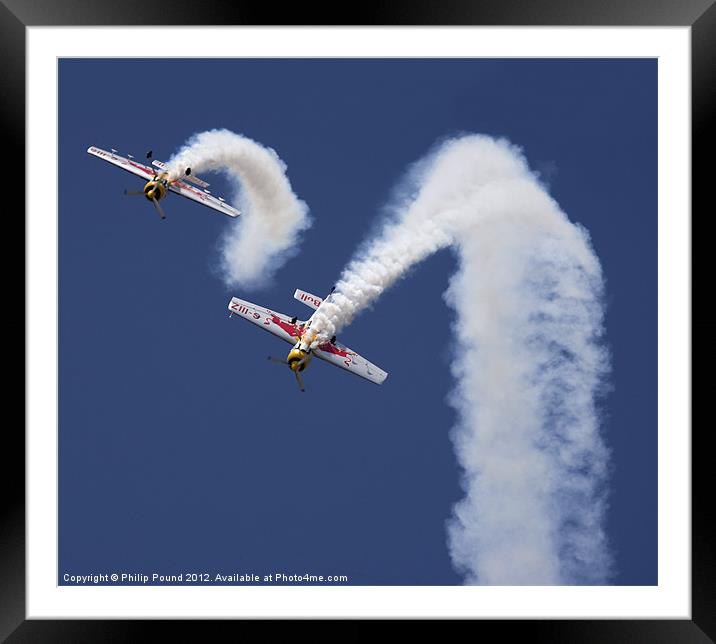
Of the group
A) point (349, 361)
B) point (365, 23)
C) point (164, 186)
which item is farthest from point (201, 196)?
point (365, 23)

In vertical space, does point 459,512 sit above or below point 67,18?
below

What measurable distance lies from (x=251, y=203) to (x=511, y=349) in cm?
1213

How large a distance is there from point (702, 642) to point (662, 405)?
7.32m

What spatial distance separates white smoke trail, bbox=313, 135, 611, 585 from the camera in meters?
45.7

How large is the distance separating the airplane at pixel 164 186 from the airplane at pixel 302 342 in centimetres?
439

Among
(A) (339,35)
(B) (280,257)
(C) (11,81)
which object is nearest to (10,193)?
(C) (11,81)

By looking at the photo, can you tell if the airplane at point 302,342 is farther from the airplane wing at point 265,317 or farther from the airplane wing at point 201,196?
the airplane wing at point 201,196

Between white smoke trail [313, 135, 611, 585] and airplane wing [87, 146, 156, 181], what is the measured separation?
978 centimetres

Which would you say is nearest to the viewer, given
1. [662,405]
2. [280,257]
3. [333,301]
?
[662,405]

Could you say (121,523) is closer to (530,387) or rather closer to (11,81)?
(530,387)

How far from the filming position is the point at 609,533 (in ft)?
151

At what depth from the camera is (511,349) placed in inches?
1870

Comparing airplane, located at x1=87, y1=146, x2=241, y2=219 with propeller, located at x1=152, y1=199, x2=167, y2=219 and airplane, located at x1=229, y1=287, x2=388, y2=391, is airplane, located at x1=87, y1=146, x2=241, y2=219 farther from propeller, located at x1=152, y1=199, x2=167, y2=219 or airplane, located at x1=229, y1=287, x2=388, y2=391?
airplane, located at x1=229, y1=287, x2=388, y2=391

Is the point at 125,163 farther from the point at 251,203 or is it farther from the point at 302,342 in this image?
the point at 302,342
